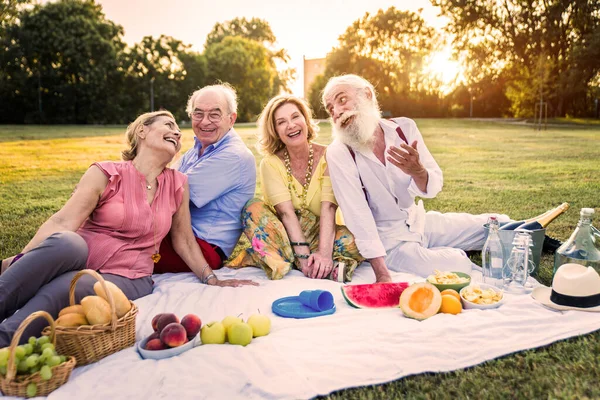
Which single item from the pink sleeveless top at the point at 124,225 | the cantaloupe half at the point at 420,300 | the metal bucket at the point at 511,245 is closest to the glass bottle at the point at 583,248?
the metal bucket at the point at 511,245

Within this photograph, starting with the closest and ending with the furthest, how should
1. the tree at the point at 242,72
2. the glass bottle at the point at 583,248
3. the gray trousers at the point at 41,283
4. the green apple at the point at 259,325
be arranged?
the gray trousers at the point at 41,283, the green apple at the point at 259,325, the glass bottle at the point at 583,248, the tree at the point at 242,72

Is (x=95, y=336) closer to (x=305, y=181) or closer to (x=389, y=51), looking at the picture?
(x=305, y=181)

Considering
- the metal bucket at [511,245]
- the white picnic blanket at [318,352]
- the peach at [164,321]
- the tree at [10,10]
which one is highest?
the tree at [10,10]

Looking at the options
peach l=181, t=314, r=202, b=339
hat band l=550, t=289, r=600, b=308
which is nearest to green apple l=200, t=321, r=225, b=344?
peach l=181, t=314, r=202, b=339

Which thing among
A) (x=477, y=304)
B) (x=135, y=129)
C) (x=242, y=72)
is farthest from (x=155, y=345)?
(x=242, y=72)

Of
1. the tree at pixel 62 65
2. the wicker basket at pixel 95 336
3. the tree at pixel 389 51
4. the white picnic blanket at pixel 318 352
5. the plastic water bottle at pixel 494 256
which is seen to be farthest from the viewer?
the tree at pixel 389 51

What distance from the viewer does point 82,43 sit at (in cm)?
4091

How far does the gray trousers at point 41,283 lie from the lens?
2902mm

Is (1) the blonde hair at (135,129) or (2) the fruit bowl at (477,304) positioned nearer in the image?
(2) the fruit bowl at (477,304)

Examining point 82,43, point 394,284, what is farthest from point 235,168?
point 82,43

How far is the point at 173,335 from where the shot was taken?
296cm

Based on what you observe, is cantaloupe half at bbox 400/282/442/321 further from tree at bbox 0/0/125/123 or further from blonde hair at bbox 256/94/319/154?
tree at bbox 0/0/125/123

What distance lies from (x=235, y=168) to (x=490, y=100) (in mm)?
43487

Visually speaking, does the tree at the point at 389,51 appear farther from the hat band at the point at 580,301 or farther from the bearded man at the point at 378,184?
the hat band at the point at 580,301
